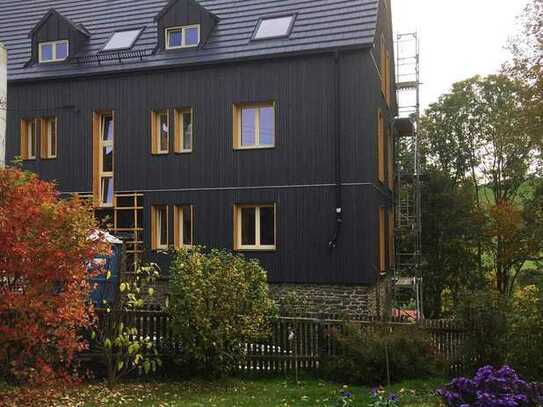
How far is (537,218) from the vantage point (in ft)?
89.0

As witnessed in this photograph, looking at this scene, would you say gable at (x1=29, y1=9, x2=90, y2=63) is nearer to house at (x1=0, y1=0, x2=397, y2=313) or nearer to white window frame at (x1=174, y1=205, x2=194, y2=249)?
house at (x1=0, y1=0, x2=397, y2=313)

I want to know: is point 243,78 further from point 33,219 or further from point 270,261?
point 33,219

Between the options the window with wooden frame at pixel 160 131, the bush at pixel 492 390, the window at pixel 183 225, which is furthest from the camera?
the window with wooden frame at pixel 160 131

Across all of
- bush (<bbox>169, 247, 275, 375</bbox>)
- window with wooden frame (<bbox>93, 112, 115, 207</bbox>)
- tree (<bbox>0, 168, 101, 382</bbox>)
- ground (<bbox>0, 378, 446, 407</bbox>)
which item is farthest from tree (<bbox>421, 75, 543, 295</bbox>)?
tree (<bbox>0, 168, 101, 382</bbox>)

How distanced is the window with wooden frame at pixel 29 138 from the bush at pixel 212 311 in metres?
12.3

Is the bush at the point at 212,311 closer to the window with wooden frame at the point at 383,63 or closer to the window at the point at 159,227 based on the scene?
the window at the point at 159,227

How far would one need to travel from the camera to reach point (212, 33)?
67.0ft

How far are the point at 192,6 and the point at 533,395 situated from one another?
17.1 meters

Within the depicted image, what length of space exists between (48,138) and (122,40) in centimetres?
429

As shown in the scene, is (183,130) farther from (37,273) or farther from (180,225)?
(37,273)

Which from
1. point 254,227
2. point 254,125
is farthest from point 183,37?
point 254,227

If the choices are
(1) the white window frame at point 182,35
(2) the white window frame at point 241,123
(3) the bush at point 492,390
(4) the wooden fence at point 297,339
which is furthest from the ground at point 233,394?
(1) the white window frame at point 182,35

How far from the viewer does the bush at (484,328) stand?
11.5 meters

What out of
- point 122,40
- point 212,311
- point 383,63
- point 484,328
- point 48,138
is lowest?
point 484,328
